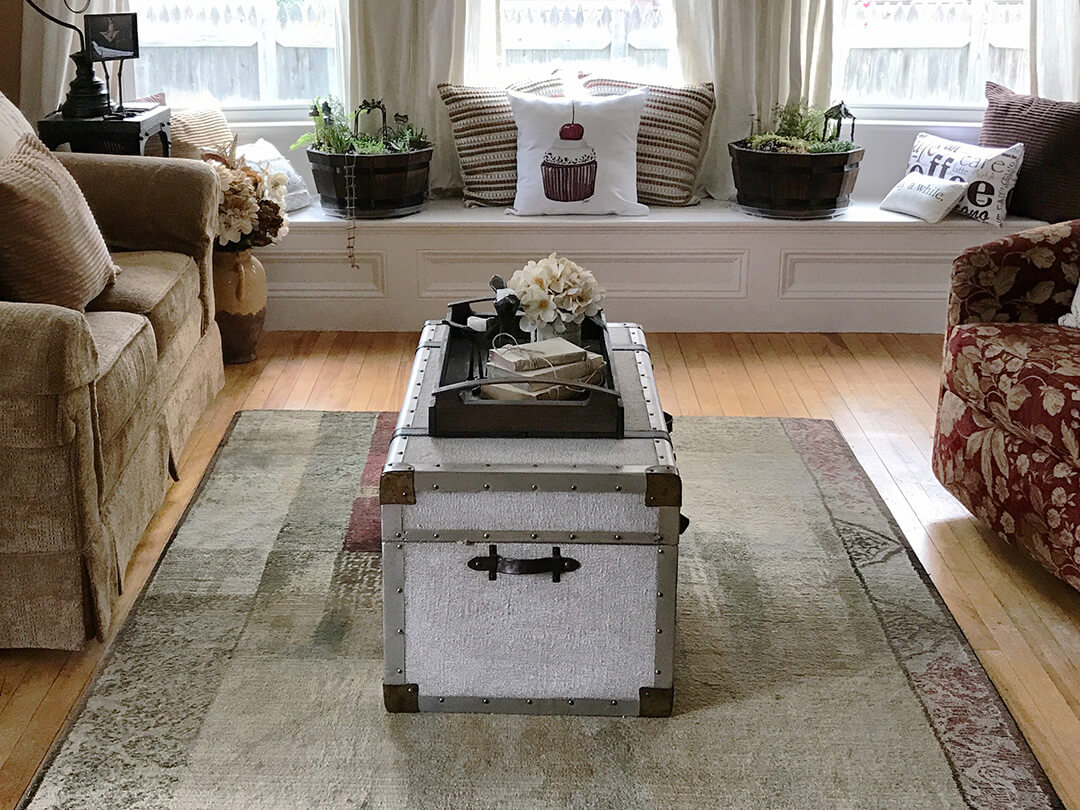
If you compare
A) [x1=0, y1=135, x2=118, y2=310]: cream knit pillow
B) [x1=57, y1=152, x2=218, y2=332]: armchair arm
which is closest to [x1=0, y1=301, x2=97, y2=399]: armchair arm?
[x1=0, y1=135, x2=118, y2=310]: cream knit pillow

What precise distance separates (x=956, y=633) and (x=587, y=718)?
0.81 meters

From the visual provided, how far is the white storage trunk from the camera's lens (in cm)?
197

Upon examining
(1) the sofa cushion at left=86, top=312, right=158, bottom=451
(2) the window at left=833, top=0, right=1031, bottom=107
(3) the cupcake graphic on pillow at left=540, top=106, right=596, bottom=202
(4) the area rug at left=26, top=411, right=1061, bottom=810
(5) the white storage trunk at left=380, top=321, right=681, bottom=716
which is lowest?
(4) the area rug at left=26, top=411, right=1061, bottom=810

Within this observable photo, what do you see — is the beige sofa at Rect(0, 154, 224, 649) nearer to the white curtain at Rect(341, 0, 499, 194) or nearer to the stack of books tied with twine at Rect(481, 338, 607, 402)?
the stack of books tied with twine at Rect(481, 338, 607, 402)

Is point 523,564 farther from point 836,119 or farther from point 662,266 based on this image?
point 836,119

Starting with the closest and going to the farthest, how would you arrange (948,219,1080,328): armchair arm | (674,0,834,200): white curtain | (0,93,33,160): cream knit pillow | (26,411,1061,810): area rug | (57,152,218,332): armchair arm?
(26,411,1061,810): area rug → (0,93,33,160): cream knit pillow → (948,219,1080,328): armchair arm → (57,152,218,332): armchair arm → (674,0,834,200): white curtain

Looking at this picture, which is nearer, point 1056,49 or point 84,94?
point 84,94

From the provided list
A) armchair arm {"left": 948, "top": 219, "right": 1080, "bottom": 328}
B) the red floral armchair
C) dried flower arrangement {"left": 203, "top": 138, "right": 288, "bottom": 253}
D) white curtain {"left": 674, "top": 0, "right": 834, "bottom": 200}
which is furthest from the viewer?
white curtain {"left": 674, "top": 0, "right": 834, "bottom": 200}

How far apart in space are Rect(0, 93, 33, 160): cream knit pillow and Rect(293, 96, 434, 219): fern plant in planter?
1345 millimetres

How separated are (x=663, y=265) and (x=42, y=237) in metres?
2.40

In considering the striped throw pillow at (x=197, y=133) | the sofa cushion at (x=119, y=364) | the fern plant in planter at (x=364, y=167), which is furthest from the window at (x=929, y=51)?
the sofa cushion at (x=119, y=364)

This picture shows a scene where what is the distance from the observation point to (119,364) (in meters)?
2.50

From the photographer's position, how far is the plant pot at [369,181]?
14.0 ft

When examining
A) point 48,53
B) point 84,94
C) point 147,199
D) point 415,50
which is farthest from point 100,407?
point 415,50
